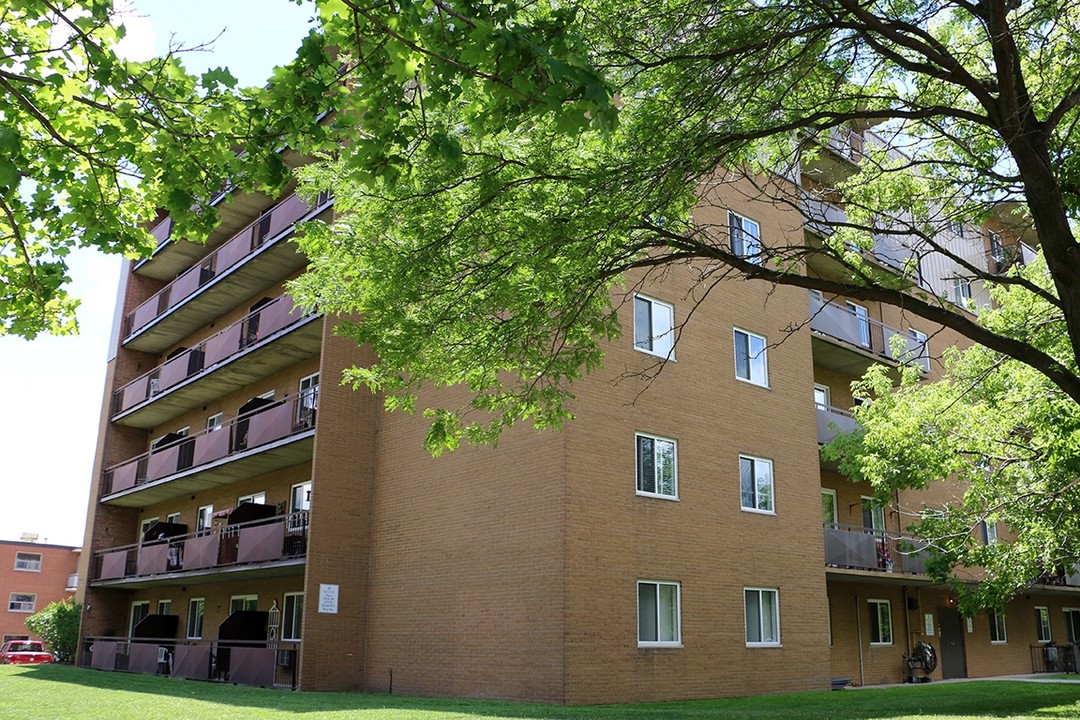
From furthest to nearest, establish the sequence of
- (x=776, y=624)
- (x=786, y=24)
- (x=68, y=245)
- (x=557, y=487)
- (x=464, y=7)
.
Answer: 1. (x=776, y=624)
2. (x=557, y=487)
3. (x=68, y=245)
4. (x=786, y=24)
5. (x=464, y=7)

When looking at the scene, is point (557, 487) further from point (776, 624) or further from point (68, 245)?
point (68, 245)

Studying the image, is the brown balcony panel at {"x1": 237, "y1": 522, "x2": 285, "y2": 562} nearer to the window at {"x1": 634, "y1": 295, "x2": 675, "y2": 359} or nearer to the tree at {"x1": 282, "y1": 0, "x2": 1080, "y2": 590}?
the window at {"x1": 634, "y1": 295, "x2": 675, "y2": 359}

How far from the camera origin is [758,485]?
22922 millimetres

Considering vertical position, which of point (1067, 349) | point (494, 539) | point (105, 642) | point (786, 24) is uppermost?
point (786, 24)

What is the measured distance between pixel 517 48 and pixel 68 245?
7.80 metres

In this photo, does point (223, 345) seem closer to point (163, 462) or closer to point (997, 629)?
point (163, 462)

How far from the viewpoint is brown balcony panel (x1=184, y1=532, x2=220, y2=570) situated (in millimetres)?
25656

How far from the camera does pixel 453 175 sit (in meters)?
10.5

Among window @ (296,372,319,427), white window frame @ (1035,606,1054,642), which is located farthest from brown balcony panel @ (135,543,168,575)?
white window frame @ (1035,606,1054,642)

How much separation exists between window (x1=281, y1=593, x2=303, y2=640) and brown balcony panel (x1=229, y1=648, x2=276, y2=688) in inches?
59.4

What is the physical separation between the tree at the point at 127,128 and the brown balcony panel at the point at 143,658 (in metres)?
21.0

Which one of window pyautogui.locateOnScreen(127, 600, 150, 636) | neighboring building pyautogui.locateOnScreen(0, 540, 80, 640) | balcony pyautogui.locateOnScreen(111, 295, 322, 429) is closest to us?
balcony pyautogui.locateOnScreen(111, 295, 322, 429)

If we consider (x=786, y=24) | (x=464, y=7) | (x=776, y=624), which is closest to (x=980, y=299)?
(x=776, y=624)

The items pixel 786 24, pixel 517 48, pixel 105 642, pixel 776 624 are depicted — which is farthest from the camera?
pixel 105 642
